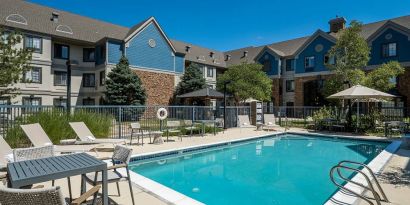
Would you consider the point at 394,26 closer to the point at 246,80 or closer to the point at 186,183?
the point at 246,80

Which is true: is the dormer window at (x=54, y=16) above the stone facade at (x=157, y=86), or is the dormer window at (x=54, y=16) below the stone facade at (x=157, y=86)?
above

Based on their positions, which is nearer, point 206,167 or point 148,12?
point 206,167

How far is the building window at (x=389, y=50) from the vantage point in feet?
86.5

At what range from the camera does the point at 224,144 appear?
482 inches

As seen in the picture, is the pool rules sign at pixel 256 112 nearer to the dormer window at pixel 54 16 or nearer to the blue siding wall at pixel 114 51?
the blue siding wall at pixel 114 51

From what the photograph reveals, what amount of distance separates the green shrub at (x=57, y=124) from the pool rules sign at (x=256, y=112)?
11.4 metres

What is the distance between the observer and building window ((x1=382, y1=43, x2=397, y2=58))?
2636 centimetres

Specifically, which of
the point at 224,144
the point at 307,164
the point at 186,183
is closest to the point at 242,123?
the point at 224,144

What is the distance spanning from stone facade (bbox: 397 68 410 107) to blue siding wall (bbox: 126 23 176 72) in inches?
926

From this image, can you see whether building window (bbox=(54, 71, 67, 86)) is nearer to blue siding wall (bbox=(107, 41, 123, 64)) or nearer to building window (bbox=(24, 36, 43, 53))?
building window (bbox=(24, 36, 43, 53))

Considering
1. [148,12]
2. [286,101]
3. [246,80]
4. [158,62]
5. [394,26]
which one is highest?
[148,12]

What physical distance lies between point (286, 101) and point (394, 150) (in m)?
25.4

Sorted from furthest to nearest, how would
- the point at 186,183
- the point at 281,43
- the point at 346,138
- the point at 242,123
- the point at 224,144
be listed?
1. the point at 281,43
2. the point at 242,123
3. the point at 346,138
4. the point at 224,144
5. the point at 186,183

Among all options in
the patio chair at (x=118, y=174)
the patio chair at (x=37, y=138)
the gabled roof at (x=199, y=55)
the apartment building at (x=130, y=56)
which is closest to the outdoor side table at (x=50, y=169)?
the patio chair at (x=118, y=174)
